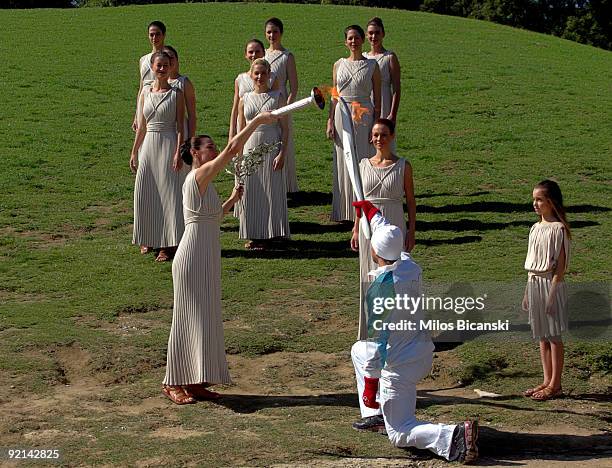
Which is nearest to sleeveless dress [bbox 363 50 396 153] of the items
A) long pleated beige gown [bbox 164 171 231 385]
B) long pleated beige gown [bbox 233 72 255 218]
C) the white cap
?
long pleated beige gown [bbox 233 72 255 218]

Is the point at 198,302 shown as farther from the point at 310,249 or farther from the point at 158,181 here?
the point at 310,249

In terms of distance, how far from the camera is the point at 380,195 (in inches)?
466

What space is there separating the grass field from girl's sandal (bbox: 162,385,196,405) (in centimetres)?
14

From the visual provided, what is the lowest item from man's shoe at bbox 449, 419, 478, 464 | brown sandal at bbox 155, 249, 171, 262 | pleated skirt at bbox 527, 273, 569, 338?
man's shoe at bbox 449, 419, 478, 464

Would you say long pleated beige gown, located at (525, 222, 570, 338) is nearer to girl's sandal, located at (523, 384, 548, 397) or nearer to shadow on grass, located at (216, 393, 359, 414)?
girl's sandal, located at (523, 384, 548, 397)

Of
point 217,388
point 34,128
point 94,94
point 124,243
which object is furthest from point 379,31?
point 94,94

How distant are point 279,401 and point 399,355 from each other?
193 cm

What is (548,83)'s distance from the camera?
2862cm

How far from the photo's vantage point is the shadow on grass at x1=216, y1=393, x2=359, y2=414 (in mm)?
10931

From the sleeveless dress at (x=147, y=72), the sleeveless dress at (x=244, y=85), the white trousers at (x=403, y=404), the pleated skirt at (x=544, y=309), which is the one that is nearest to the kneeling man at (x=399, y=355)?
the white trousers at (x=403, y=404)

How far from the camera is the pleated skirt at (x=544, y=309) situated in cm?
1098

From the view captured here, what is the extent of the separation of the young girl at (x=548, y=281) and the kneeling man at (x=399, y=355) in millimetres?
1728

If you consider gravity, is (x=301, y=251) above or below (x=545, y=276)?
above

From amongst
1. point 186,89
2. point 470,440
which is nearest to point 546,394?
point 470,440
